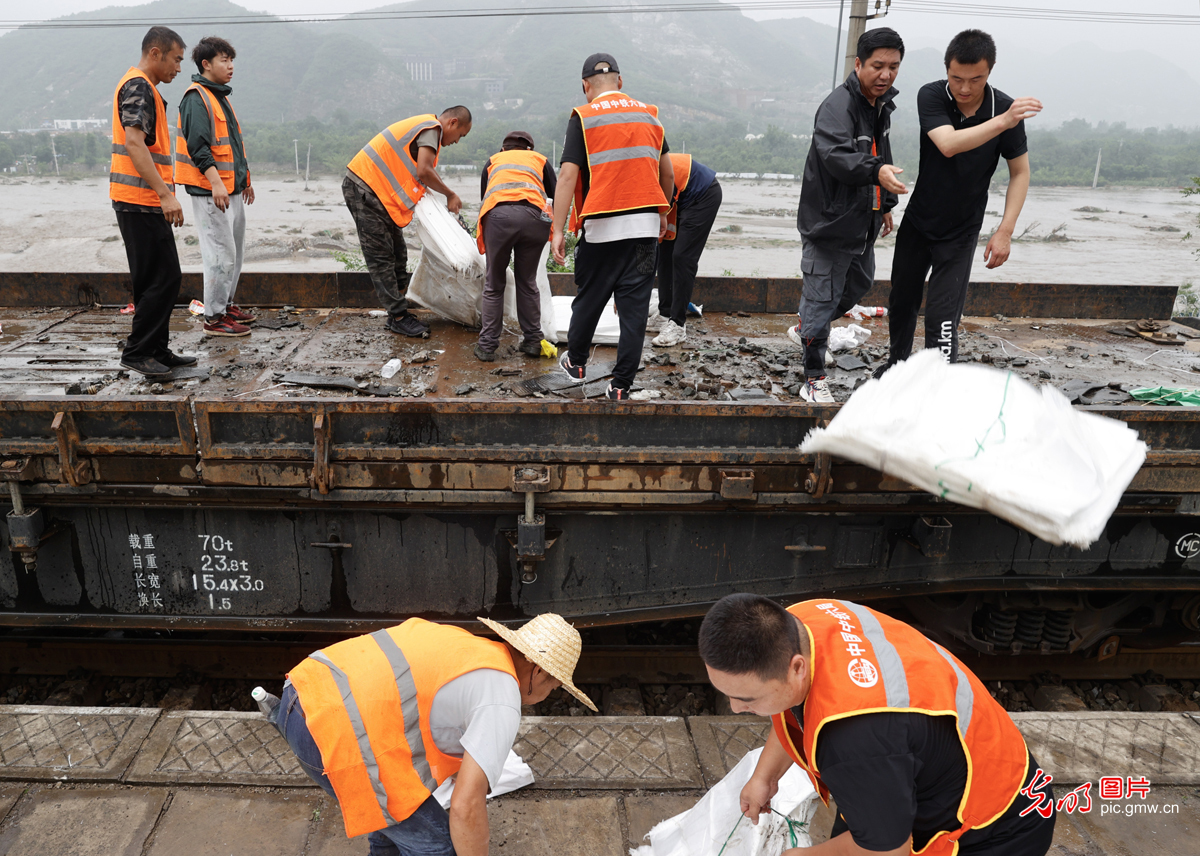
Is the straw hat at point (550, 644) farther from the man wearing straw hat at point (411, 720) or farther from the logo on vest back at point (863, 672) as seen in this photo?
the logo on vest back at point (863, 672)

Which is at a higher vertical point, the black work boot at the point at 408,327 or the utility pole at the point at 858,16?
the utility pole at the point at 858,16

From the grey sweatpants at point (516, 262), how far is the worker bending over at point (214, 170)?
146cm

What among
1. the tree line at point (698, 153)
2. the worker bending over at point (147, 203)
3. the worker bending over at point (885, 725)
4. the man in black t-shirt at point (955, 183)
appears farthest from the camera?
the tree line at point (698, 153)

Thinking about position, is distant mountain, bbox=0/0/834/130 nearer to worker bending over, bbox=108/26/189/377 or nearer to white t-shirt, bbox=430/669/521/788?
worker bending over, bbox=108/26/189/377

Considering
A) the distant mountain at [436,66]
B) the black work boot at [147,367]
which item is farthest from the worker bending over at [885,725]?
the distant mountain at [436,66]

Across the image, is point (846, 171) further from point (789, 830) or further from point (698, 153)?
point (698, 153)

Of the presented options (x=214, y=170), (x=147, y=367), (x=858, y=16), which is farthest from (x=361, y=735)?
(x=858, y=16)

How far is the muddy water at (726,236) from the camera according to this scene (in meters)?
17.2

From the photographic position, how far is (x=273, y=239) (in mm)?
18812

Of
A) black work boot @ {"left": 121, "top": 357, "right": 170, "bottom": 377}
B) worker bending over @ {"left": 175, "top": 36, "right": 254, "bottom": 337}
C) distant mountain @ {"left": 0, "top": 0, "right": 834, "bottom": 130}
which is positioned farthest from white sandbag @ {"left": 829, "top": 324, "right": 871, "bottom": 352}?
distant mountain @ {"left": 0, "top": 0, "right": 834, "bottom": 130}

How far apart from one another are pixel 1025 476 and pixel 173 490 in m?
2.79

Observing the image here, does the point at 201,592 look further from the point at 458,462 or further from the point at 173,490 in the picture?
the point at 458,462

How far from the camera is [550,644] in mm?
1884

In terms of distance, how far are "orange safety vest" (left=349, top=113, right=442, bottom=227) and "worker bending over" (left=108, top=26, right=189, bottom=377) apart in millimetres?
1028
